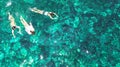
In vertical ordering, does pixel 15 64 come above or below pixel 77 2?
below

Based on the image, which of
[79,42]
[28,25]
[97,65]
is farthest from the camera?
[28,25]

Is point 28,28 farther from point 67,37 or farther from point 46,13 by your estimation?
point 67,37

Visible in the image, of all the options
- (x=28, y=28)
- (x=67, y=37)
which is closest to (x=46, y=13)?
(x=28, y=28)

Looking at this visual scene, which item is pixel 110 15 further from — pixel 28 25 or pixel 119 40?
pixel 28 25

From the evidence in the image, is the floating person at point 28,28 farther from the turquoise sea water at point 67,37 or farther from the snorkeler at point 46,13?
the snorkeler at point 46,13

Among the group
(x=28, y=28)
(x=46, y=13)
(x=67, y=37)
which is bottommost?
(x=67, y=37)

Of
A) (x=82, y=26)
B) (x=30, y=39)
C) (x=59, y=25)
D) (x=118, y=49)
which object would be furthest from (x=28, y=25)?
(x=118, y=49)

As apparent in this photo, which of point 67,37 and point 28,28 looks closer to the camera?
point 67,37

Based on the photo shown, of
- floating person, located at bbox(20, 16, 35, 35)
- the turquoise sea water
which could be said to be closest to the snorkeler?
the turquoise sea water
